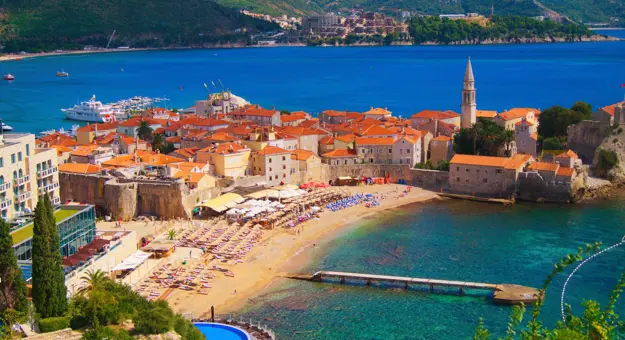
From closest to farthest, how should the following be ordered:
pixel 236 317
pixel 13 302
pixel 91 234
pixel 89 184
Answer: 1. pixel 13 302
2. pixel 236 317
3. pixel 91 234
4. pixel 89 184

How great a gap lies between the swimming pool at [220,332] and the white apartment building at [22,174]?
10.5 m

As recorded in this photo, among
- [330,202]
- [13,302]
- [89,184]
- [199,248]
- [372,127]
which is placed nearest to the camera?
[13,302]

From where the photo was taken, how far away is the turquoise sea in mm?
29500

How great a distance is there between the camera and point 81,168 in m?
45.9

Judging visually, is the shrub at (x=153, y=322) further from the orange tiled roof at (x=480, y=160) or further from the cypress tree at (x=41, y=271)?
the orange tiled roof at (x=480, y=160)

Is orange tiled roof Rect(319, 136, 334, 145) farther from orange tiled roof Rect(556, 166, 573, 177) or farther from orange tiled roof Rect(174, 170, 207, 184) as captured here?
orange tiled roof Rect(556, 166, 573, 177)

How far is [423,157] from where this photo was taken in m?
56.6

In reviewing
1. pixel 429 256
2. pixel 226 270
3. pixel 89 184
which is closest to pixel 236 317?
pixel 226 270

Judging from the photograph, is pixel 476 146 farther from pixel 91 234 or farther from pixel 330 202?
pixel 91 234

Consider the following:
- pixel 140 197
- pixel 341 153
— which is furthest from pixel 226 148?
pixel 140 197

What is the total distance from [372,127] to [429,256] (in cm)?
2194

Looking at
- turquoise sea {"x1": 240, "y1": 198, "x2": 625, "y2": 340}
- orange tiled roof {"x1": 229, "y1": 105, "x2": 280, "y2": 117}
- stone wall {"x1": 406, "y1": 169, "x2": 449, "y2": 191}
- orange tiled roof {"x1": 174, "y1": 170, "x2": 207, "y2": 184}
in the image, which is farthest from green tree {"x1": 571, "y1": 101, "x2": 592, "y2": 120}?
orange tiled roof {"x1": 174, "y1": 170, "x2": 207, "y2": 184}

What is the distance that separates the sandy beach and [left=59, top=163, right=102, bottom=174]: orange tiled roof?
11.9 m

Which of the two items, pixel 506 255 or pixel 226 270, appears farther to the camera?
pixel 506 255
